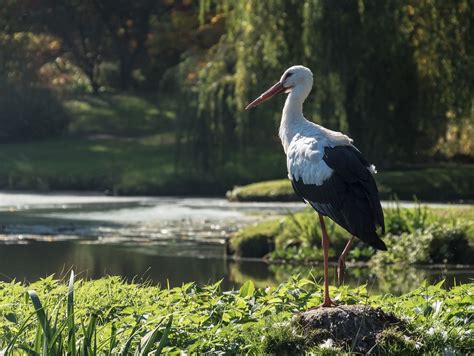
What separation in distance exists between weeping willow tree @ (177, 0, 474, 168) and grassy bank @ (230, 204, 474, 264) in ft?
18.8

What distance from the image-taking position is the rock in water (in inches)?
288

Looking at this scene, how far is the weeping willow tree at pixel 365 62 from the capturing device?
2211 cm

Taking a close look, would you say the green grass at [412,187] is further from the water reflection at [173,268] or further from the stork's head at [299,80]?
the stork's head at [299,80]

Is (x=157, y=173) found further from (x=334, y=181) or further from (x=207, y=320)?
(x=207, y=320)

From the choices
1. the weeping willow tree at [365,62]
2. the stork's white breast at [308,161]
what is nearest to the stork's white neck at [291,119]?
A: the stork's white breast at [308,161]

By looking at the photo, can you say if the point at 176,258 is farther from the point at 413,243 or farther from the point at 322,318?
the point at 322,318

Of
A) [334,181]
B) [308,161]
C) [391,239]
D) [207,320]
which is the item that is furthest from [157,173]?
[207,320]

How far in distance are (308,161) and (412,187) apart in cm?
1537

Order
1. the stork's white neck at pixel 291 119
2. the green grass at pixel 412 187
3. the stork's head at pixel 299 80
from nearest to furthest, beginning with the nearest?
the stork's white neck at pixel 291 119, the stork's head at pixel 299 80, the green grass at pixel 412 187

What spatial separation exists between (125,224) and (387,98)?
6.03m

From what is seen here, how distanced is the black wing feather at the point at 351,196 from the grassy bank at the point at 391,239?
22.4 feet

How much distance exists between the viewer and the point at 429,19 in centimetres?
2228

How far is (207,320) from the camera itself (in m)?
Answer: 7.80

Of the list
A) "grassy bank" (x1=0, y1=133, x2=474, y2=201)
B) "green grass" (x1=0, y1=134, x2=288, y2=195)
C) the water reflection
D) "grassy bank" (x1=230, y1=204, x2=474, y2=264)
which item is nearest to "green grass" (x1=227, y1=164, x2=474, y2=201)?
"grassy bank" (x1=0, y1=133, x2=474, y2=201)
